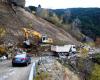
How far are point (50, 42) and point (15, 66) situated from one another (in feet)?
122

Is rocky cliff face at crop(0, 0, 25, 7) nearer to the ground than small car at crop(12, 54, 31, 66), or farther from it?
farther from it

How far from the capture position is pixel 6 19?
7775 cm

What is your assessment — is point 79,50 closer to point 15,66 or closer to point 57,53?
point 57,53

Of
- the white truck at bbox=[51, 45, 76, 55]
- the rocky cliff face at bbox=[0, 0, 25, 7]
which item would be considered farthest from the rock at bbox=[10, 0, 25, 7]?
the white truck at bbox=[51, 45, 76, 55]

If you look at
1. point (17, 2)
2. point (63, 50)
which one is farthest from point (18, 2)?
point (63, 50)

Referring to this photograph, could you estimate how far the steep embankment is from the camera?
2813 inches

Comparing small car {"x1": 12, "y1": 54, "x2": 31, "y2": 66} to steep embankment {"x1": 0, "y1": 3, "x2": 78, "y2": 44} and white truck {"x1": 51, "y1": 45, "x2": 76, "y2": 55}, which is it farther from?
steep embankment {"x1": 0, "y1": 3, "x2": 78, "y2": 44}

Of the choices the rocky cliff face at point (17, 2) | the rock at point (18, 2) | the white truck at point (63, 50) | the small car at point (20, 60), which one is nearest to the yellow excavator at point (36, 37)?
the white truck at point (63, 50)

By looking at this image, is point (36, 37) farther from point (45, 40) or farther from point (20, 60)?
point (20, 60)

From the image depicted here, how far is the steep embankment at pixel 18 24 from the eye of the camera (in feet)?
234

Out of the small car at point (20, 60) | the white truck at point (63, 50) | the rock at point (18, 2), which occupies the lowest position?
the white truck at point (63, 50)

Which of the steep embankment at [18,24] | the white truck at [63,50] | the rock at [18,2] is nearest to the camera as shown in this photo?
the white truck at [63,50]

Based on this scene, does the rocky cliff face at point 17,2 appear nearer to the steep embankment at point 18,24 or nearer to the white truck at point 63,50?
the steep embankment at point 18,24

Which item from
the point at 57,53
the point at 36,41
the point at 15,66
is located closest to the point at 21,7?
the point at 36,41
